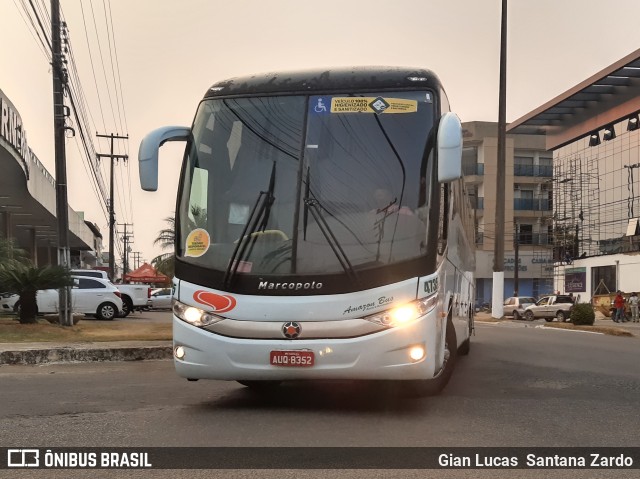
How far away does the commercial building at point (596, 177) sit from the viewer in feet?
149

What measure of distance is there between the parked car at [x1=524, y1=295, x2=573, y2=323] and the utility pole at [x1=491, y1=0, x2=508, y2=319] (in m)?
10.3

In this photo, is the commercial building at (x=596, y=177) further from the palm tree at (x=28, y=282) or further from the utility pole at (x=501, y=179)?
the palm tree at (x=28, y=282)

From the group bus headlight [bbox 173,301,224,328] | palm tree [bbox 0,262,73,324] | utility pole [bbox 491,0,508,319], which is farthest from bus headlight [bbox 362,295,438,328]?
utility pole [bbox 491,0,508,319]

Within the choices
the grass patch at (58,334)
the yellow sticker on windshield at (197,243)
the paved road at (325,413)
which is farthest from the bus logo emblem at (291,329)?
the grass patch at (58,334)

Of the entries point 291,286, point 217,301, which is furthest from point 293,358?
point 217,301

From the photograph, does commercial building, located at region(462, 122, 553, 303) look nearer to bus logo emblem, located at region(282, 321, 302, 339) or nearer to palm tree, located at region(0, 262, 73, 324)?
palm tree, located at region(0, 262, 73, 324)

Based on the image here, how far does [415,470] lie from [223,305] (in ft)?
8.46

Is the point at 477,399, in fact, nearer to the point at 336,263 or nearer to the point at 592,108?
the point at 336,263

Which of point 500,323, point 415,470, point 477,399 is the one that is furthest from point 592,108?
point 415,470

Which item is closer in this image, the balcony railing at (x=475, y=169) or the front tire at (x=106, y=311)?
the front tire at (x=106, y=311)

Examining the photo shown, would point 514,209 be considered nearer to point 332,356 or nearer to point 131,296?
point 131,296

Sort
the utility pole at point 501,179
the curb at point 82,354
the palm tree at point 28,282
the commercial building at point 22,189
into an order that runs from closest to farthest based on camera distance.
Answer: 1. the curb at point 82,354
2. the palm tree at point 28,282
3. the commercial building at point 22,189
4. the utility pole at point 501,179

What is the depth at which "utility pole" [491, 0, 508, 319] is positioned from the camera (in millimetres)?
27281

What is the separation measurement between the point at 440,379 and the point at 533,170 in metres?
62.3
